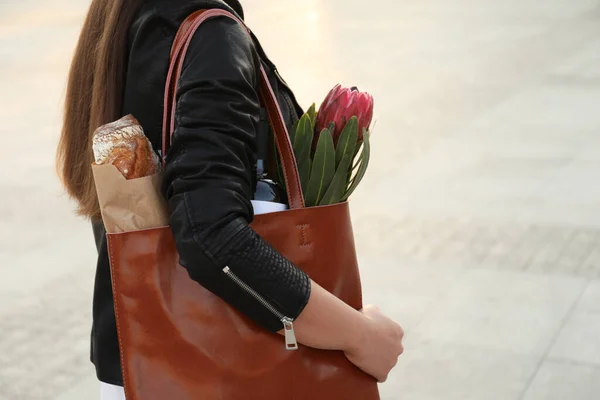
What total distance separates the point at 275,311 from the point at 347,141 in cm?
37

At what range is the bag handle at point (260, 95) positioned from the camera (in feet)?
4.62

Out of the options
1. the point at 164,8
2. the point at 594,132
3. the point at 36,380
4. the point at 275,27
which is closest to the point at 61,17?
the point at 275,27

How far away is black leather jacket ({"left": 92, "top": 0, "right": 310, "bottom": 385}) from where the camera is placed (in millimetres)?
1340

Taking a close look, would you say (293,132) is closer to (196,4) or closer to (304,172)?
(304,172)

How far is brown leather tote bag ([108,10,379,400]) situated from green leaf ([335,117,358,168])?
0.42ft

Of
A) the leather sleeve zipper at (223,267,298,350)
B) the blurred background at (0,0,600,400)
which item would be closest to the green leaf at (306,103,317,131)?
the leather sleeve zipper at (223,267,298,350)

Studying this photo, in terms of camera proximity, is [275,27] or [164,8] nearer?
[164,8]

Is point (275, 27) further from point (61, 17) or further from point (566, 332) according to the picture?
point (566, 332)

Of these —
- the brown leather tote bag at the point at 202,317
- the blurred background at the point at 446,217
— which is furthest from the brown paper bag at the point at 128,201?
the blurred background at the point at 446,217

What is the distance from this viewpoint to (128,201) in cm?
142

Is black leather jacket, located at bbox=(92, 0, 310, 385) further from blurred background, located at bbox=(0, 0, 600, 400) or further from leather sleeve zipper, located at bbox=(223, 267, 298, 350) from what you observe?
blurred background, located at bbox=(0, 0, 600, 400)

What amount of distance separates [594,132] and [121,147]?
5.40 m

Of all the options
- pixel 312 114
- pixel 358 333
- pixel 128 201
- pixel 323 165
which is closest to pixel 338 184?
pixel 323 165

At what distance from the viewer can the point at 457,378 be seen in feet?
11.6
